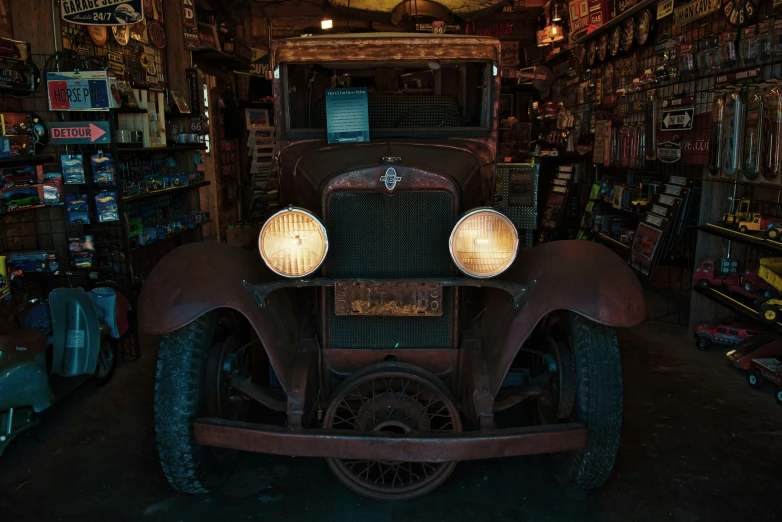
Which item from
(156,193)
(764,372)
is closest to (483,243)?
(764,372)

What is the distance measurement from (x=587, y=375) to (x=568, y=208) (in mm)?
6128

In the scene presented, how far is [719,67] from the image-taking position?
4.48m

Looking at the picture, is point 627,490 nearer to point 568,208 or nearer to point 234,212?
point 568,208

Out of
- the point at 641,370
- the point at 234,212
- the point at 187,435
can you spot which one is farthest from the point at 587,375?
the point at 234,212

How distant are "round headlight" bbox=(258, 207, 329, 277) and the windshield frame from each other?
3.23 ft

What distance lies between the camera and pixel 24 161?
371 cm

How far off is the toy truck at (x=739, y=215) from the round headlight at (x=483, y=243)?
2.58m

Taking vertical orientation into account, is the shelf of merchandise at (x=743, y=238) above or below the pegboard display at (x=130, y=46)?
below

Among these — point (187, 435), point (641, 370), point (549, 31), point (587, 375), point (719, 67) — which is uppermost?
point (549, 31)

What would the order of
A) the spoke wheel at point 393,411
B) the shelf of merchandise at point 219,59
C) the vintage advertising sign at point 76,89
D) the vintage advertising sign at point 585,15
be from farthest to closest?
the shelf of merchandise at point 219,59, the vintage advertising sign at point 585,15, the vintage advertising sign at point 76,89, the spoke wheel at point 393,411

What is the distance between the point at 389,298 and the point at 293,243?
0.43 m

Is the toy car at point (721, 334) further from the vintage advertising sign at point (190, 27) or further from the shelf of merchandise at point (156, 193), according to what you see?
the vintage advertising sign at point (190, 27)

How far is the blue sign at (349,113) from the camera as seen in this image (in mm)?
3088

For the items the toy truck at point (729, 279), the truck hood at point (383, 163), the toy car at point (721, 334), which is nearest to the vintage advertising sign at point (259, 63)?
the truck hood at point (383, 163)
